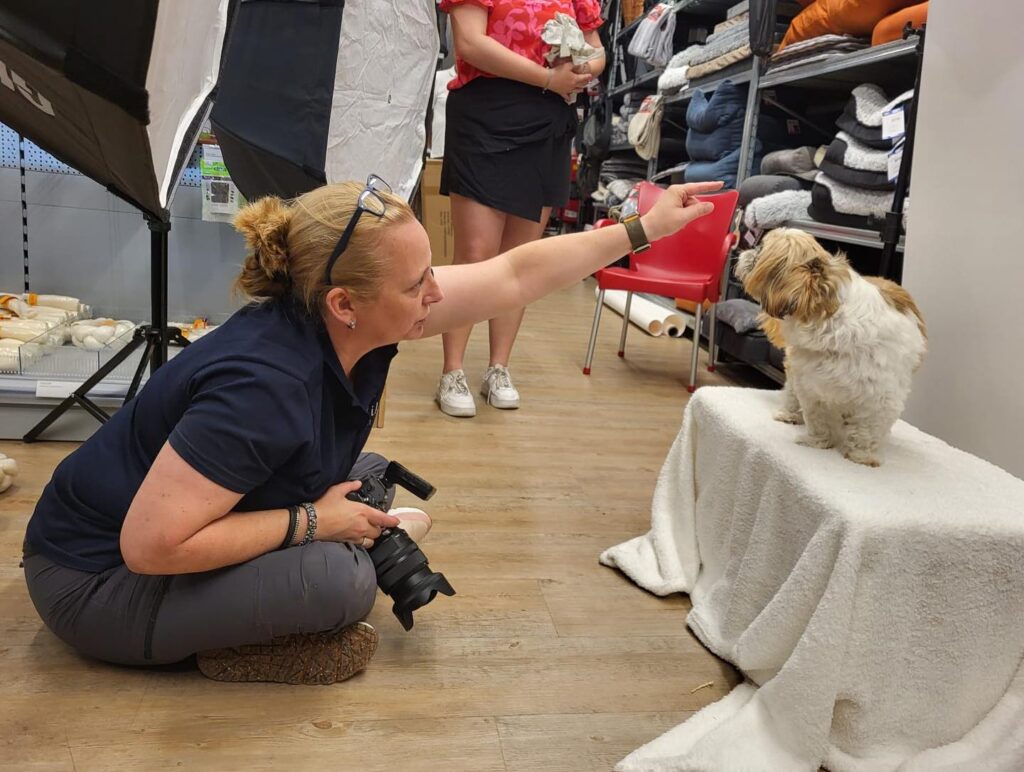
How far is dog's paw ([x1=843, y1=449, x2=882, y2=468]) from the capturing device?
133cm

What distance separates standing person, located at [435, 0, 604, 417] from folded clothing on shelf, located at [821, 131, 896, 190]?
84 cm

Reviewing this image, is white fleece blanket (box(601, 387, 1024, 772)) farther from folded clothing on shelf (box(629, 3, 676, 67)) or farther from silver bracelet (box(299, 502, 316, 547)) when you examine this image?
folded clothing on shelf (box(629, 3, 676, 67))

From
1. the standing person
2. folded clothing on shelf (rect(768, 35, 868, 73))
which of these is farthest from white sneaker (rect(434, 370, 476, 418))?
folded clothing on shelf (rect(768, 35, 868, 73))

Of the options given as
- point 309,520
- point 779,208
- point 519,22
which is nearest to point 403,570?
point 309,520

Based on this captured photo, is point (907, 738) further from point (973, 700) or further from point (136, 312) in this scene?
point (136, 312)

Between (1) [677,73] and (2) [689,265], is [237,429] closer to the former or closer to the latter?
(2) [689,265]

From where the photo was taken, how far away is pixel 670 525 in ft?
5.54

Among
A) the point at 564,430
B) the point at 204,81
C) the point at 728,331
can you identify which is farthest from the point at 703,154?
the point at 204,81

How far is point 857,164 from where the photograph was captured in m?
2.53

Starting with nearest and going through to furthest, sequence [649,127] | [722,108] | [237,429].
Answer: [237,429] < [722,108] < [649,127]

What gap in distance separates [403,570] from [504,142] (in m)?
1.53

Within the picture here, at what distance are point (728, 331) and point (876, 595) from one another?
7.46ft

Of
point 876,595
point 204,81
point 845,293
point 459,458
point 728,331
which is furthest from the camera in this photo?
point 728,331

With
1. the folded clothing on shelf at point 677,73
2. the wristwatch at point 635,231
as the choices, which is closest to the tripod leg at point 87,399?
the wristwatch at point 635,231
